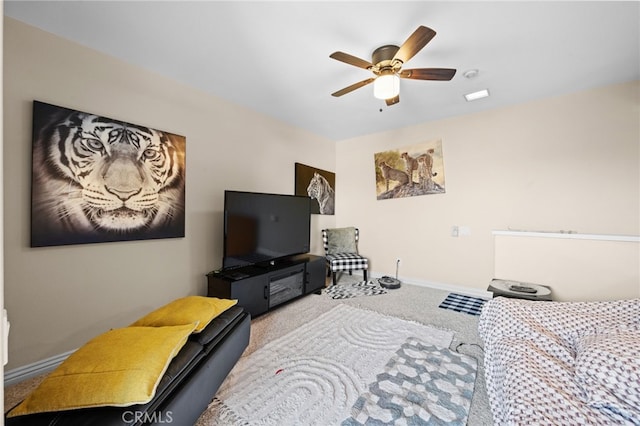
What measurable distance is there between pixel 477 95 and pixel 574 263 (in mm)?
1971

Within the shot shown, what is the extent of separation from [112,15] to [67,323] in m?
2.26

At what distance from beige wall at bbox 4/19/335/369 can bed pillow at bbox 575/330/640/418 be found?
292 centimetres

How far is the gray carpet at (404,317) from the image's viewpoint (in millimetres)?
1620

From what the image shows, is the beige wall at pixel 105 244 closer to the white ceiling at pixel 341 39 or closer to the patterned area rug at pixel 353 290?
the white ceiling at pixel 341 39

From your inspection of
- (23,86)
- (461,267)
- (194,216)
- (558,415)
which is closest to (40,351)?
(194,216)

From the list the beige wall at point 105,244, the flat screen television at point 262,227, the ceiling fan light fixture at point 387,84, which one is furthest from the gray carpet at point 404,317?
the ceiling fan light fixture at point 387,84

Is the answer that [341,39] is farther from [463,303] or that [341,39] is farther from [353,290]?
[463,303]

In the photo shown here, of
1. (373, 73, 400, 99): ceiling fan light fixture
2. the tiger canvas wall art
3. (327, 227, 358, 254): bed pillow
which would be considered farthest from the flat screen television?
(373, 73, 400, 99): ceiling fan light fixture

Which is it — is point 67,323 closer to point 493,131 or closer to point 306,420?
point 306,420

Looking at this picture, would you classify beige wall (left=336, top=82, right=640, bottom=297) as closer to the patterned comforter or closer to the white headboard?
the white headboard

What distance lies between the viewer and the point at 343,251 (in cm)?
431

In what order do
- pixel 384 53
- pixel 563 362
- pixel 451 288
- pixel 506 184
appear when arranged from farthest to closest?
1. pixel 451 288
2. pixel 506 184
3. pixel 384 53
4. pixel 563 362

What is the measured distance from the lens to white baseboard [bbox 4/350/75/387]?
1800 millimetres

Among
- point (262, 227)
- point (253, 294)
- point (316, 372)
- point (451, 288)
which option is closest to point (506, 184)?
point (451, 288)
